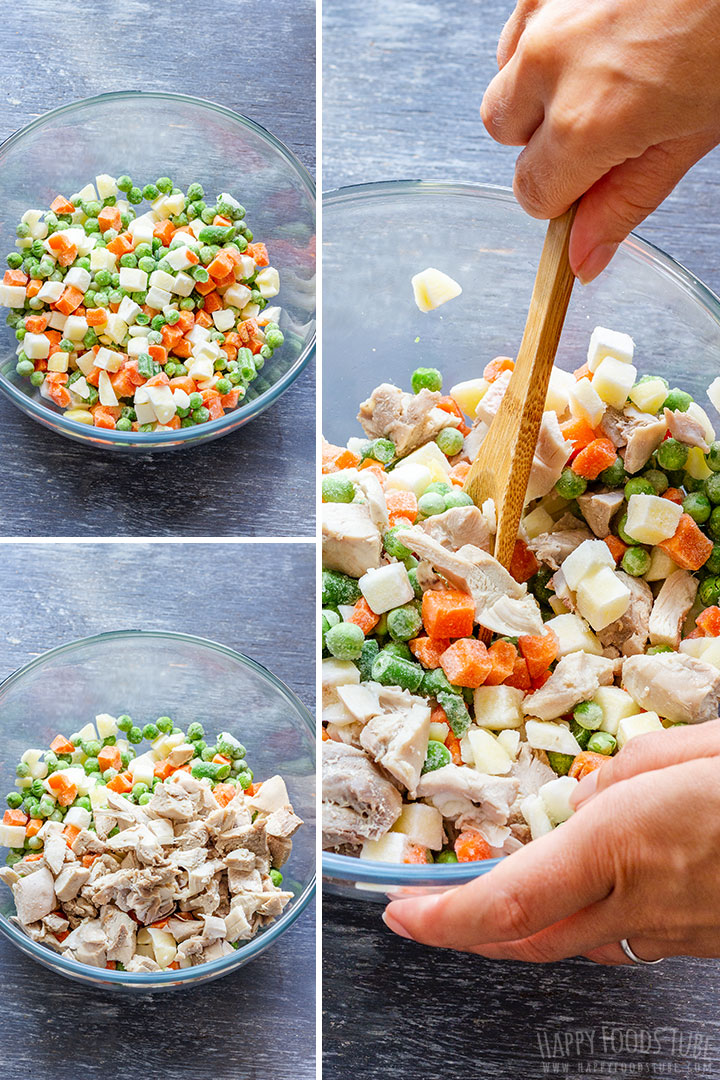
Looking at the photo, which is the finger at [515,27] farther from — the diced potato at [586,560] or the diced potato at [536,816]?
the diced potato at [536,816]

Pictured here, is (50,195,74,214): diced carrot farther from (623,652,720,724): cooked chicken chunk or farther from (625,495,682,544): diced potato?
(623,652,720,724): cooked chicken chunk

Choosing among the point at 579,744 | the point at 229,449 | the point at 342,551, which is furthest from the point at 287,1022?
the point at 229,449

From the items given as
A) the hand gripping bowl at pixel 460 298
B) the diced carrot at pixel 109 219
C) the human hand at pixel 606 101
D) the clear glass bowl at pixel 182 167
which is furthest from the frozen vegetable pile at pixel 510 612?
the diced carrot at pixel 109 219

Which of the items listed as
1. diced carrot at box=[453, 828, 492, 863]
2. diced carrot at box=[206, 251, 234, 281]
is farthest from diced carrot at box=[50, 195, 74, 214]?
diced carrot at box=[453, 828, 492, 863]

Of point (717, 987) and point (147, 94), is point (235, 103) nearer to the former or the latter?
point (147, 94)

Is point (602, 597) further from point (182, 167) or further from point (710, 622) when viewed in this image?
point (182, 167)

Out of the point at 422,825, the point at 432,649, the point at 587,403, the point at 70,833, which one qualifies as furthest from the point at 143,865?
the point at 587,403

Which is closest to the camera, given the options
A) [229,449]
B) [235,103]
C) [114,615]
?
[229,449]
